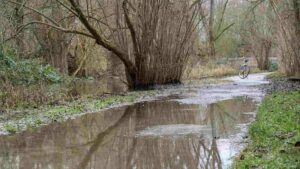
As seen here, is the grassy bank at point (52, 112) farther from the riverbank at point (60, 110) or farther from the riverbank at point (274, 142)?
the riverbank at point (274, 142)

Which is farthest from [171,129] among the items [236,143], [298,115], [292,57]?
[292,57]

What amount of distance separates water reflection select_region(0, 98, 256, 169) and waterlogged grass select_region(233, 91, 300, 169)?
491mm

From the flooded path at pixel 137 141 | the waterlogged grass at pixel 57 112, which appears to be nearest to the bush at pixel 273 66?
the waterlogged grass at pixel 57 112

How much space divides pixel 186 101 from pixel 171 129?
633 centimetres

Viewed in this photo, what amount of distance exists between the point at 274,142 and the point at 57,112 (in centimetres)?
766

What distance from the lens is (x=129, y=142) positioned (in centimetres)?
988

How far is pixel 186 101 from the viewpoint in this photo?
17.6 metres

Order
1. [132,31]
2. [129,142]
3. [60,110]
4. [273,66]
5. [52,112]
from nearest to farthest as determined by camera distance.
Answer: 1. [129,142]
2. [52,112]
3. [60,110]
4. [132,31]
5. [273,66]

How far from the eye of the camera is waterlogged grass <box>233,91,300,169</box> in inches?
281

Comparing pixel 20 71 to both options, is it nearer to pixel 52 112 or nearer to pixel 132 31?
pixel 132 31

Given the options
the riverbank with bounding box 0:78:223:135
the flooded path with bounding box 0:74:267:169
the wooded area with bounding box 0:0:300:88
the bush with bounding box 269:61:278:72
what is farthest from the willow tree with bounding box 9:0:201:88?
the bush with bounding box 269:61:278:72

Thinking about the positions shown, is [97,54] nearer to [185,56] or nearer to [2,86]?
[185,56]

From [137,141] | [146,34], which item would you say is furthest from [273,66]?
[137,141]

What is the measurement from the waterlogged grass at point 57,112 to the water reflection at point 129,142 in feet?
1.80
